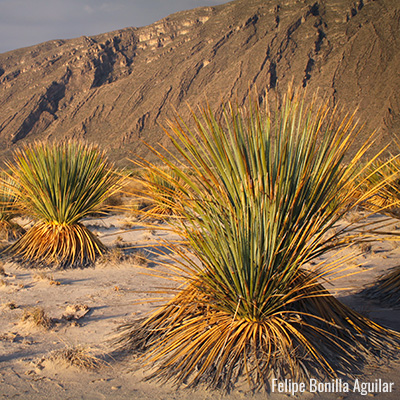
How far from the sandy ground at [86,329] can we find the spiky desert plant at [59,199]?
1.12ft

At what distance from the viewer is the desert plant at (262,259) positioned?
2.61 metres

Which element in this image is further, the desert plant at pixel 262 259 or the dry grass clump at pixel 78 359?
the dry grass clump at pixel 78 359

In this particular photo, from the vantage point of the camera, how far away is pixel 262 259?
8.73 ft

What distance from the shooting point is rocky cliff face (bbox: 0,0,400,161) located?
165 feet

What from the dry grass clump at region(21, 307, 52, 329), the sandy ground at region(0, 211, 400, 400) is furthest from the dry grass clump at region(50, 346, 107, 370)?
the dry grass clump at region(21, 307, 52, 329)

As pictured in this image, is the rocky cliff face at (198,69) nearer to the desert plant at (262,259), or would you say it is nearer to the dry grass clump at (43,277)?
the dry grass clump at (43,277)

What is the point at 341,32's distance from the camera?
199 ft

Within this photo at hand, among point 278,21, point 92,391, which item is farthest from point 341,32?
point 92,391

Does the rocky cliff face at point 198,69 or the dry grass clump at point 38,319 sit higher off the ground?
the rocky cliff face at point 198,69

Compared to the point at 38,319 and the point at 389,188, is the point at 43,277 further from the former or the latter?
the point at 389,188

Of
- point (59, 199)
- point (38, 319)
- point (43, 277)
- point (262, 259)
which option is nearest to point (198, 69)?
point (59, 199)

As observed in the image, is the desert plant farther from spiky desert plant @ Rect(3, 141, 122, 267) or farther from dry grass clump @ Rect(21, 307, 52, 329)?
spiky desert plant @ Rect(3, 141, 122, 267)

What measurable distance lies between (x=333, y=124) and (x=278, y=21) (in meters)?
75.1

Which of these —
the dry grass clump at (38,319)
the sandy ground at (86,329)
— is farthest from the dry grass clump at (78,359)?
the dry grass clump at (38,319)
